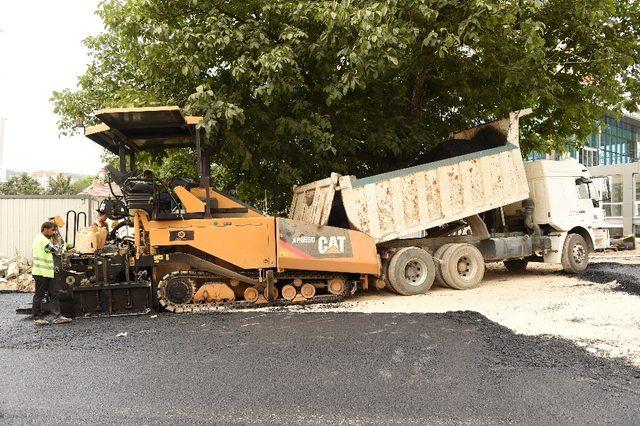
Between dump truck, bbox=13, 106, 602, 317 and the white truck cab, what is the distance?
65cm

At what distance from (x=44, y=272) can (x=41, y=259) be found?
190 millimetres

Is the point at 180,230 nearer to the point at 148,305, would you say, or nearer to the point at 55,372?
the point at 148,305

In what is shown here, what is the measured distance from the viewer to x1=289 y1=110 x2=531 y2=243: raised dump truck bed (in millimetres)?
9383

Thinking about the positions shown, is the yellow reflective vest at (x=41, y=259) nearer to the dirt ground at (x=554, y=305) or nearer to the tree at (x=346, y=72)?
the tree at (x=346, y=72)

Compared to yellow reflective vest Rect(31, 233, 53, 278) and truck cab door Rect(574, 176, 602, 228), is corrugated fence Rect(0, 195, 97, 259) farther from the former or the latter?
truck cab door Rect(574, 176, 602, 228)

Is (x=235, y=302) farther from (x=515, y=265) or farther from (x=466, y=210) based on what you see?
(x=515, y=265)

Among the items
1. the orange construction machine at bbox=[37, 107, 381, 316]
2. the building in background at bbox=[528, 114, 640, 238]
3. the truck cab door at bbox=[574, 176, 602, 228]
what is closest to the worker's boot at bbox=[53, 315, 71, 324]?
the orange construction machine at bbox=[37, 107, 381, 316]

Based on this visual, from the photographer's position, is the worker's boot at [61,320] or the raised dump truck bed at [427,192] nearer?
the worker's boot at [61,320]

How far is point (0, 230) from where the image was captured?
52.3 feet

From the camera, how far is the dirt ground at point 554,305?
21.0 feet

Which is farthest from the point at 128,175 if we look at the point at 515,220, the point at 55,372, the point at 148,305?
the point at 515,220

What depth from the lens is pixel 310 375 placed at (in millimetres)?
4965

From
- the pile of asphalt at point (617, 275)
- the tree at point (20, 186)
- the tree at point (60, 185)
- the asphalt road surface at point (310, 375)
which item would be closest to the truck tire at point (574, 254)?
the pile of asphalt at point (617, 275)

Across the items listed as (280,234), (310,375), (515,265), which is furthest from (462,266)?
(310,375)
